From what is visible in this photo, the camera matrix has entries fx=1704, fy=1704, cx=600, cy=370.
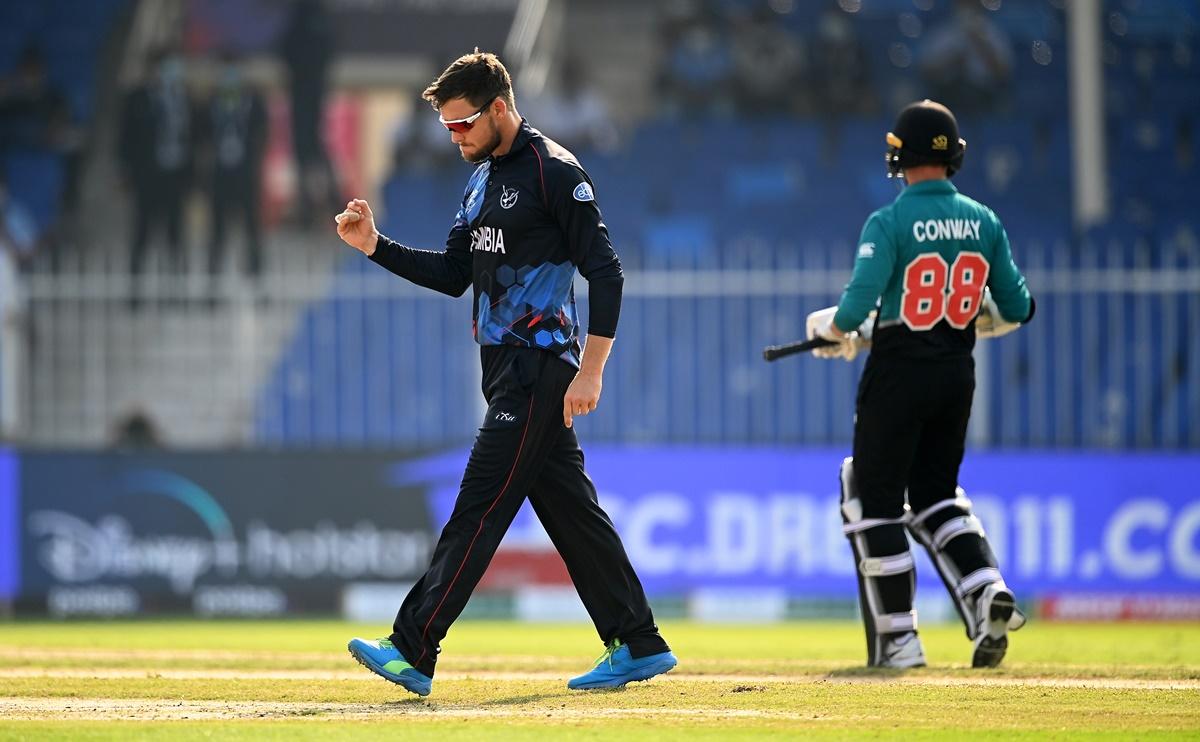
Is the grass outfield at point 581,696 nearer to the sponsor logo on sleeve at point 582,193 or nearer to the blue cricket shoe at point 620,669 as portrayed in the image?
the blue cricket shoe at point 620,669

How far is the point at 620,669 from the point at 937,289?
197 cm

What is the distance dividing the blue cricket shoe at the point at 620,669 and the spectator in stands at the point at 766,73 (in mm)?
13749

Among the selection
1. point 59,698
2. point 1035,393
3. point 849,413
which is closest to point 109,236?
point 849,413

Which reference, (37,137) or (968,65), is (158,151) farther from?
(968,65)

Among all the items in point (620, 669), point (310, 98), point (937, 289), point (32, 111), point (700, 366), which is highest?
point (310, 98)

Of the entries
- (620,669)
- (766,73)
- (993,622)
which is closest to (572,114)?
(766,73)

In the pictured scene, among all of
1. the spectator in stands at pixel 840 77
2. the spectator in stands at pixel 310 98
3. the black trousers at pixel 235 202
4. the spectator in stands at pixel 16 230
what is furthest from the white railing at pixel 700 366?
the spectator in stands at pixel 840 77

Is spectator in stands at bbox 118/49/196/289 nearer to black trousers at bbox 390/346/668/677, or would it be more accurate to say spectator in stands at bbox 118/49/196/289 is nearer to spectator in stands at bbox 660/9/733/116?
spectator in stands at bbox 660/9/733/116

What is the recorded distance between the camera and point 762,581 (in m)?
12.1

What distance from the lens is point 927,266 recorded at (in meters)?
6.64

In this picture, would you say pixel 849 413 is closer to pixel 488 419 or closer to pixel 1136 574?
pixel 1136 574

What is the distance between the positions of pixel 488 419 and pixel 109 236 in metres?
14.0

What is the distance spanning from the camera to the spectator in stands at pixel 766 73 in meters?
19.0

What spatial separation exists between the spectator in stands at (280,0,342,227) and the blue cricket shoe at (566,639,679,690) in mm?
13369
